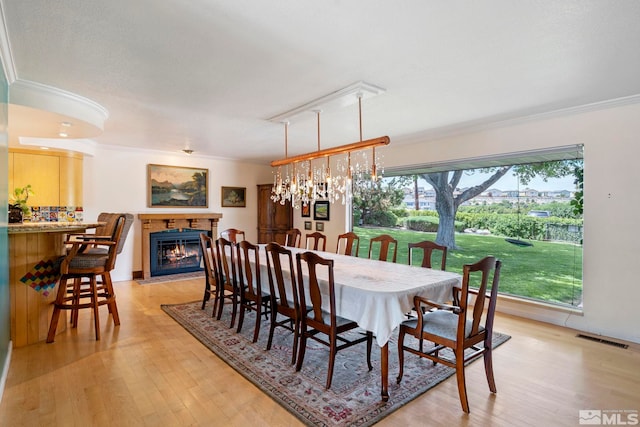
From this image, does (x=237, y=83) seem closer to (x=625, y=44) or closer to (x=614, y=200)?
(x=625, y=44)

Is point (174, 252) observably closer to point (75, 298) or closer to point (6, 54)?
point (75, 298)

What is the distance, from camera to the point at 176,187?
6.70 meters

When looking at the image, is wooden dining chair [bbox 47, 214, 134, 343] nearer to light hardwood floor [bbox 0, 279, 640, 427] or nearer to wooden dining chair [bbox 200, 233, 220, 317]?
light hardwood floor [bbox 0, 279, 640, 427]

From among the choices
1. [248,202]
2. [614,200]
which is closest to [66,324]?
[248,202]

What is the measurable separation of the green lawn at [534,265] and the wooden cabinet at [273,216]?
3.80 meters

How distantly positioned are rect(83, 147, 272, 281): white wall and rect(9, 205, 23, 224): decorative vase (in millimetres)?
2450

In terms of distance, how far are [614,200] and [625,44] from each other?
1905 mm

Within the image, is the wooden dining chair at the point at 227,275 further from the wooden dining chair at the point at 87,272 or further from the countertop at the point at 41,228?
the countertop at the point at 41,228

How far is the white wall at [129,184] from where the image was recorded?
5770mm

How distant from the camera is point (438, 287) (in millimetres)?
2652

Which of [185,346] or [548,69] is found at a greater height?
[548,69]

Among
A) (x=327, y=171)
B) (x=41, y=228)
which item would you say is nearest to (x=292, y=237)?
(x=327, y=171)

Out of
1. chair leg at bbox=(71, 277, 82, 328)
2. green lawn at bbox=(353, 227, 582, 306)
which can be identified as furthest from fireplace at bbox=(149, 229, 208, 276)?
green lawn at bbox=(353, 227, 582, 306)

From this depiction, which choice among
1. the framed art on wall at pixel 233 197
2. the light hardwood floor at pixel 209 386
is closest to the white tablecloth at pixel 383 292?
the light hardwood floor at pixel 209 386
